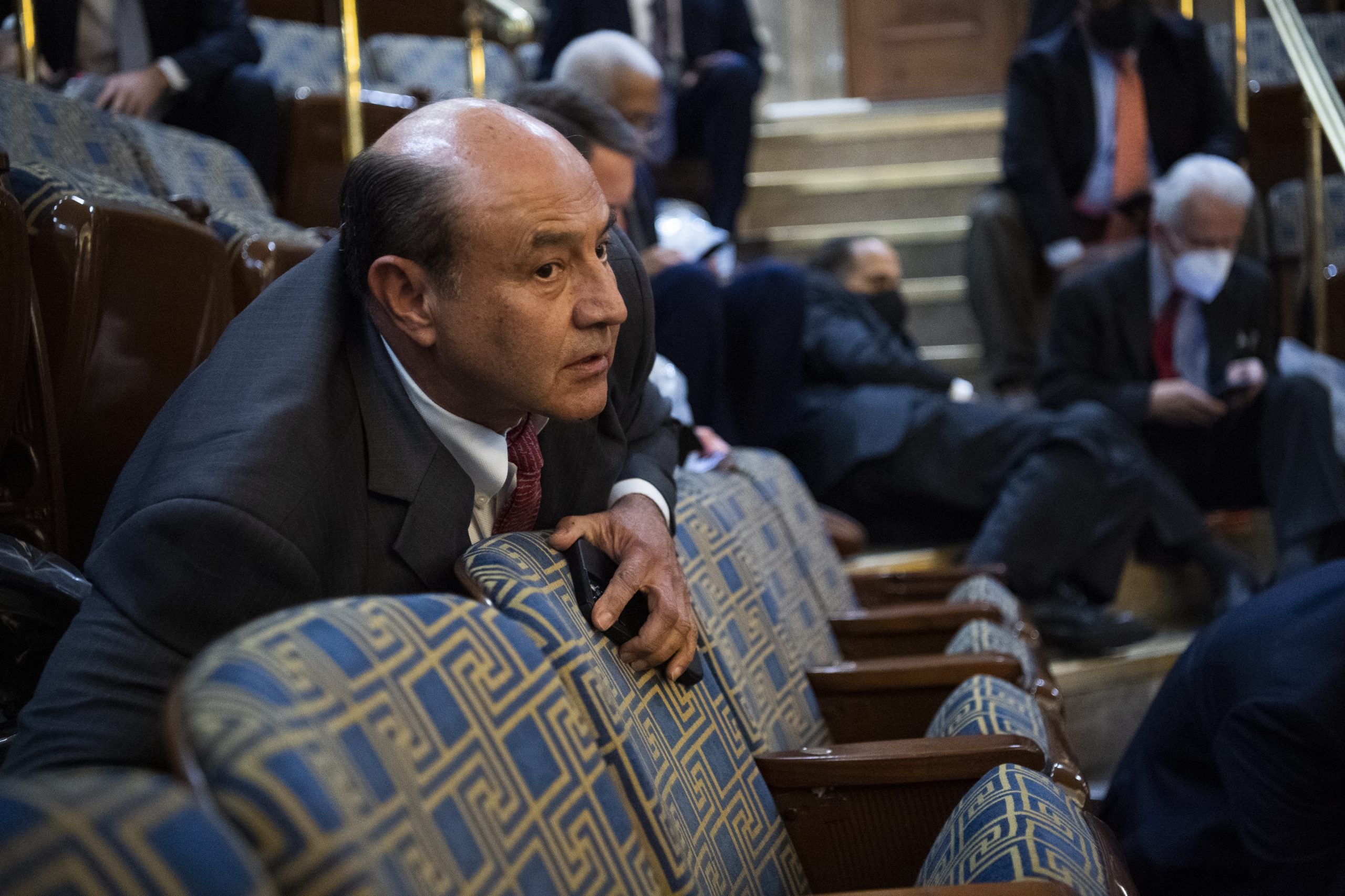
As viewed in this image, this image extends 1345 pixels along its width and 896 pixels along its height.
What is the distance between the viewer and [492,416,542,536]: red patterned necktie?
1.21 meters

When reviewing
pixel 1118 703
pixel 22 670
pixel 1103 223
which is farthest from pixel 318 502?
pixel 1103 223

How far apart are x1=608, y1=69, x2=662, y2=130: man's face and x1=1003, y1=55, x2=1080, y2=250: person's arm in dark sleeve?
5.36 ft

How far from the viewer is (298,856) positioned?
60 centimetres

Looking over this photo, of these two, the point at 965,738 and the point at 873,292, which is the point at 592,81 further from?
the point at 965,738

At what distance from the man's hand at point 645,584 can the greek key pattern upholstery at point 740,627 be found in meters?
0.17

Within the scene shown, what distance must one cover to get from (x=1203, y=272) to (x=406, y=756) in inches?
120

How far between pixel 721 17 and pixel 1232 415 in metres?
→ 2.20

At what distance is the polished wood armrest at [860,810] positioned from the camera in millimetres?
1260

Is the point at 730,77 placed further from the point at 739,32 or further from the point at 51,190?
the point at 51,190

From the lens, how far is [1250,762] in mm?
1321

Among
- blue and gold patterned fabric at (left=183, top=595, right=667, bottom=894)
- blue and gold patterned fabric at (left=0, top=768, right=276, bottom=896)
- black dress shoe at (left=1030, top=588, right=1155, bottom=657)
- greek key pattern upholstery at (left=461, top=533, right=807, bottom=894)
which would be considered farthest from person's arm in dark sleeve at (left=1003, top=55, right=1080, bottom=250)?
blue and gold patterned fabric at (left=0, top=768, right=276, bottom=896)

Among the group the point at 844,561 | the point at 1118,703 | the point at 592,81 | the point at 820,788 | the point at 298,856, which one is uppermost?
the point at 592,81

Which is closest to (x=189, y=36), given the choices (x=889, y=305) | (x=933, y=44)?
(x=889, y=305)

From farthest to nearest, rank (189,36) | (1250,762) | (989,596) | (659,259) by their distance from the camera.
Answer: (189,36) < (659,259) < (989,596) < (1250,762)
